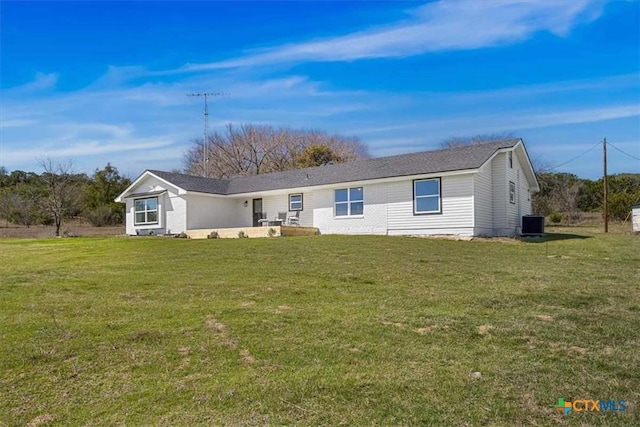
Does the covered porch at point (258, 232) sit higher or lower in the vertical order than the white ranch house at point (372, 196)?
lower

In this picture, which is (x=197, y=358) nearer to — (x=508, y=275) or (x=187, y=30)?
(x=508, y=275)

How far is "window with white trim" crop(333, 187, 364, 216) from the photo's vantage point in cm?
2066

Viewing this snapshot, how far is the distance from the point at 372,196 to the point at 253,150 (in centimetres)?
2759

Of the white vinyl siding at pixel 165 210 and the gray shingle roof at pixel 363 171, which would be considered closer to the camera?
the gray shingle roof at pixel 363 171

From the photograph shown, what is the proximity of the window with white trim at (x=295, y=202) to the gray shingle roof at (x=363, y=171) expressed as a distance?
651 mm

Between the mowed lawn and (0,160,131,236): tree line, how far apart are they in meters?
23.1

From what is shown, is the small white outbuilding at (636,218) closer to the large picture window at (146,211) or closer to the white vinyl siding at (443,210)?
the white vinyl siding at (443,210)

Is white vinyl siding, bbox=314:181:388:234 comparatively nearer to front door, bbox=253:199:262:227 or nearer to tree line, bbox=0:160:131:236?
front door, bbox=253:199:262:227

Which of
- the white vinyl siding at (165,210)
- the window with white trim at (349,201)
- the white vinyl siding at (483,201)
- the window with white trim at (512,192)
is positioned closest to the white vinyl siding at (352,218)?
the window with white trim at (349,201)

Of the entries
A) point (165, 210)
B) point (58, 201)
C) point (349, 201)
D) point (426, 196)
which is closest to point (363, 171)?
point (349, 201)

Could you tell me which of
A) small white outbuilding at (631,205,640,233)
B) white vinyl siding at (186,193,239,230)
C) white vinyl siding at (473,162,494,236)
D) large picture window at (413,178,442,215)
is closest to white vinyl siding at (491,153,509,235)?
white vinyl siding at (473,162,494,236)

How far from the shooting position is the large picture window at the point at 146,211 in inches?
981

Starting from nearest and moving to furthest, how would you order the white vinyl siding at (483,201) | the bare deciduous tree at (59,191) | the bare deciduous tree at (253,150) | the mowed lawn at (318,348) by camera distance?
the mowed lawn at (318,348) → the white vinyl siding at (483,201) → the bare deciduous tree at (59,191) → the bare deciduous tree at (253,150)

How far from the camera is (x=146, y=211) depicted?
2538 centimetres
